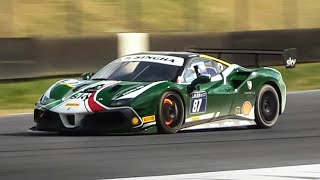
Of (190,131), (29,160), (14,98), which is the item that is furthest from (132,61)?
(14,98)

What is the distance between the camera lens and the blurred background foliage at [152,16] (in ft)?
75.7

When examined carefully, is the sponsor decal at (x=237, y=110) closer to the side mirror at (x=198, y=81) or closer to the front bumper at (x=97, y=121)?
the side mirror at (x=198, y=81)

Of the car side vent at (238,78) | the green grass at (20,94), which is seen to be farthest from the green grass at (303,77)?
the car side vent at (238,78)

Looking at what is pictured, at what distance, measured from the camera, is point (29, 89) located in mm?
16938

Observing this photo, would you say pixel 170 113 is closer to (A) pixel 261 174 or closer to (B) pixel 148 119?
(B) pixel 148 119

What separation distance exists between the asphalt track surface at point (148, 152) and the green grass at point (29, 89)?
3118mm

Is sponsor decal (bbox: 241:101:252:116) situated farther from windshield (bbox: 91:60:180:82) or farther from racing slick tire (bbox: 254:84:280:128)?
windshield (bbox: 91:60:180:82)

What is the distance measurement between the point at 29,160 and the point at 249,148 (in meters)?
2.85

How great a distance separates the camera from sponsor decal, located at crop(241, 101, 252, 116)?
12.1 metres

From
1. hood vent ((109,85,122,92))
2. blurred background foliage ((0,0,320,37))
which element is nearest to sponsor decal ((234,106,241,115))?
hood vent ((109,85,122,92))

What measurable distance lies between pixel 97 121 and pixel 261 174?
129 inches

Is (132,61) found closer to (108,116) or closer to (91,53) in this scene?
(108,116)

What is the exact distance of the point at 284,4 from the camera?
25.3 metres

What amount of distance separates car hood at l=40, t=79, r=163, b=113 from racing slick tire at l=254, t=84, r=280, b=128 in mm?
2196
